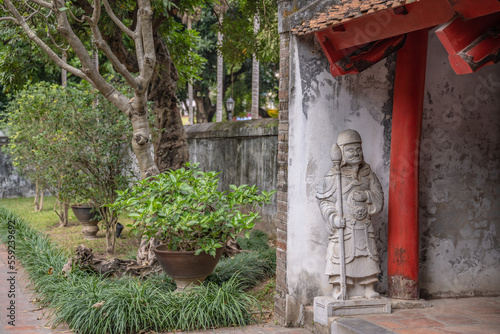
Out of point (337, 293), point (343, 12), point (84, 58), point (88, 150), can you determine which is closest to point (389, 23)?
point (343, 12)

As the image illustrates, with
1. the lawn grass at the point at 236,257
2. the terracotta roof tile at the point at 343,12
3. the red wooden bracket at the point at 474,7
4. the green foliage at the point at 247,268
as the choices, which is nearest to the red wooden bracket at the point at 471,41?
the red wooden bracket at the point at 474,7

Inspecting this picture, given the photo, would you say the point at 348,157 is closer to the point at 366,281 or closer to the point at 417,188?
the point at 417,188

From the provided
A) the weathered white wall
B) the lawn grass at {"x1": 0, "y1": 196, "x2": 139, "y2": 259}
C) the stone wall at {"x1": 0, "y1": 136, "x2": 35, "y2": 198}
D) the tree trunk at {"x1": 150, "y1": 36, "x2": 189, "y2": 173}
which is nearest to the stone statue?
the weathered white wall

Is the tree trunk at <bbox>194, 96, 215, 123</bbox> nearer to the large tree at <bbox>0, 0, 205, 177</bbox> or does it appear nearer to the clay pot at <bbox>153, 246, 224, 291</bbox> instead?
the large tree at <bbox>0, 0, 205, 177</bbox>

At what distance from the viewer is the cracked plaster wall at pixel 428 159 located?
5.02 metres

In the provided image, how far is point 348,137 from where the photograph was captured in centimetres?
471

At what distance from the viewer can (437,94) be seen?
524cm

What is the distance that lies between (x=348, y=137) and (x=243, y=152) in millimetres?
5745

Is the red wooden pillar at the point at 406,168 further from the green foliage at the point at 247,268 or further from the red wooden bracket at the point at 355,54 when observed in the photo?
the green foliage at the point at 247,268

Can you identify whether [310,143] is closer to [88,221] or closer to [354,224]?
[354,224]

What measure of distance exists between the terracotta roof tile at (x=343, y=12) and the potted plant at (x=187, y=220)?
1998mm

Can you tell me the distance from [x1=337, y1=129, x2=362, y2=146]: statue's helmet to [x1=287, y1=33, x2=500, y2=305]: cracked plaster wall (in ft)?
0.98

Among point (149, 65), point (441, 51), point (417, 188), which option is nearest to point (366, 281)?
point (417, 188)

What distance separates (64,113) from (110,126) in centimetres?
96
